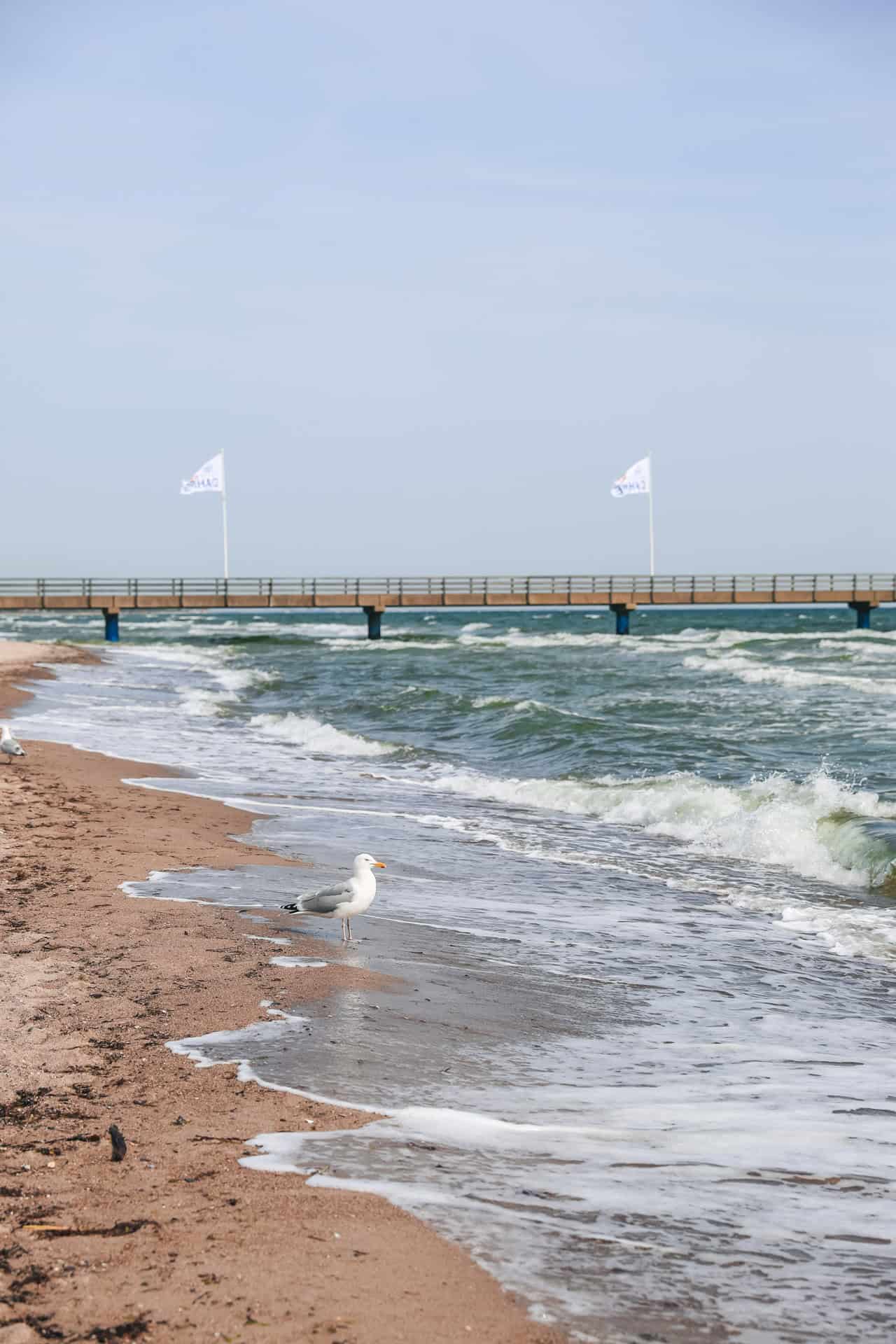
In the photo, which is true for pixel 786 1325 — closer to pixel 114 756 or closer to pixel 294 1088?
pixel 294 1088

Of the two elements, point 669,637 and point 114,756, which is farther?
point 669,637

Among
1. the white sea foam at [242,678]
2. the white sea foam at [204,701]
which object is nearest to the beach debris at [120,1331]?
the white sea foam at [204,701]

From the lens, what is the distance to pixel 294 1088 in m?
4.93

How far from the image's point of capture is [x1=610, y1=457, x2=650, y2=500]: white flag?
58656 millimetres

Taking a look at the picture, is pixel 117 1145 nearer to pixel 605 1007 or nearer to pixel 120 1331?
pixel 120 1331

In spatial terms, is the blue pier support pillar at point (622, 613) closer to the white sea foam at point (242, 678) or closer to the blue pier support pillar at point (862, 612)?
the blue pier support pillar at point (862, 612)

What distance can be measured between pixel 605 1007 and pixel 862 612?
65.2 m

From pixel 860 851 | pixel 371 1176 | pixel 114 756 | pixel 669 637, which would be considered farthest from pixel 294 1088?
pixel 669 637

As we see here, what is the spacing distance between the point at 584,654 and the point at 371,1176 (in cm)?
4768

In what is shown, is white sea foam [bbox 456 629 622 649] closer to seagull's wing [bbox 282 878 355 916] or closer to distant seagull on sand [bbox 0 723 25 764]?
distant seagull on sand [bbox 0 723 25 764]

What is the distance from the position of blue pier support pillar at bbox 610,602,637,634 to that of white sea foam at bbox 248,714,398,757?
1566 inches

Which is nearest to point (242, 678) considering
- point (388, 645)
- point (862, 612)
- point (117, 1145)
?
point (388, 645)

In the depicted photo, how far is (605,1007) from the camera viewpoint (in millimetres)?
6598

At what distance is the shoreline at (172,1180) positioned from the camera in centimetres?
325
